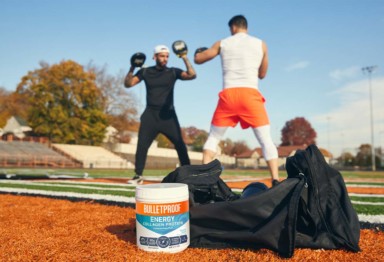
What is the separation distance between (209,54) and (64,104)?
41.9 meters

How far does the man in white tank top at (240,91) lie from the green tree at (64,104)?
4011 centimetres

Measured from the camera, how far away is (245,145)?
303ft

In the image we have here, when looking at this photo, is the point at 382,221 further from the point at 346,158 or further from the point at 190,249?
the point at 346,158

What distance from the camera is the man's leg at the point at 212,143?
14.3 ft

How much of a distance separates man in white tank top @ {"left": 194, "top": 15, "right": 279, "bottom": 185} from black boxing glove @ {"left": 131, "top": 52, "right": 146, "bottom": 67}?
1.56m

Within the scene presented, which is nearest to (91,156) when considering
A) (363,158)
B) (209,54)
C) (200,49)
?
(200,49)

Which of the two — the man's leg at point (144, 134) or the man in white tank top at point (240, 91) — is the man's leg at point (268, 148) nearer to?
the man in white tank top at point (240, 91)

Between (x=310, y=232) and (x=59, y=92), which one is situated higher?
(x=59, y=92)

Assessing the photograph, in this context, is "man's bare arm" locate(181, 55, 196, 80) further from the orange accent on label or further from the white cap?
the orange accent on label

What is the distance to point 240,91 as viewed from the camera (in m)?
4.30

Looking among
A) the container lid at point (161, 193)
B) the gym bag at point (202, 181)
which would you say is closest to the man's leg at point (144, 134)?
the gym bag at point (202, 181)

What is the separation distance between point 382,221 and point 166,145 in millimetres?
68754

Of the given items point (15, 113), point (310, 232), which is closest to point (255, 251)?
point (310, 232)

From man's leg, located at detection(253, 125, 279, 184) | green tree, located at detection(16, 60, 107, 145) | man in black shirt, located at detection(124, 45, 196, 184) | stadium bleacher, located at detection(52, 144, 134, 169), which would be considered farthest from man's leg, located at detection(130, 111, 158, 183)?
green tree, located at detection(16, 60, 107, 145)
